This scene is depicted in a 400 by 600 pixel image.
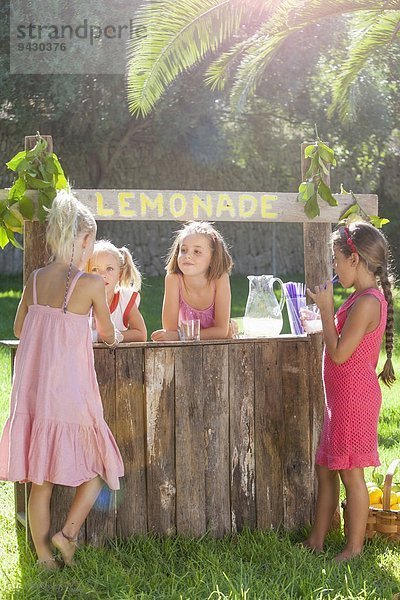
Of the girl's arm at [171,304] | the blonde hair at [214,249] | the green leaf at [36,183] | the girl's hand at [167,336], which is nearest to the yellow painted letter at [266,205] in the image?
the blonde hair at [214,249]

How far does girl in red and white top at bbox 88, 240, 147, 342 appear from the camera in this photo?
167 inches

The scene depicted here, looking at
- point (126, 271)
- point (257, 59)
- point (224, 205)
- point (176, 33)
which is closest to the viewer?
point (224, 205)

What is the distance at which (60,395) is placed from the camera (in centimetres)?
340

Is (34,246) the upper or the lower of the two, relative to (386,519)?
upper

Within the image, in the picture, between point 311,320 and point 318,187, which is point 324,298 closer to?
point 311,320

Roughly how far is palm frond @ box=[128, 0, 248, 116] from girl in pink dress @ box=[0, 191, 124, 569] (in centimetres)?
393

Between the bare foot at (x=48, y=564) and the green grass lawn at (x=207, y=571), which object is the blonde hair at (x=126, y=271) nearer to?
the green grass lawn at (x=207, y=571)

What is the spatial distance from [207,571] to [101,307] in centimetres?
109

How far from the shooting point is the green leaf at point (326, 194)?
410 cm

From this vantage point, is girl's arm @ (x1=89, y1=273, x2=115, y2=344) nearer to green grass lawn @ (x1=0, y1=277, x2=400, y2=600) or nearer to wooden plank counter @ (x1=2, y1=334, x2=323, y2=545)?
wooden plank counter @ (x1=2, y1=334, x2=323, y2=545)

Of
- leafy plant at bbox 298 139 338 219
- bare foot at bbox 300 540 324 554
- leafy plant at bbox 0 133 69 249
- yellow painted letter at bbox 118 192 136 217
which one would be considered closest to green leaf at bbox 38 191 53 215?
leafy plant at bbox 0 133 69 249

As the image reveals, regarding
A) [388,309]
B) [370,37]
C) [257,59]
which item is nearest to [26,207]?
[388,309]

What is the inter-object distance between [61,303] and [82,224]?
32 centimetres

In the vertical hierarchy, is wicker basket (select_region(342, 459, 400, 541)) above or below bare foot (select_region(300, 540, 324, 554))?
above
